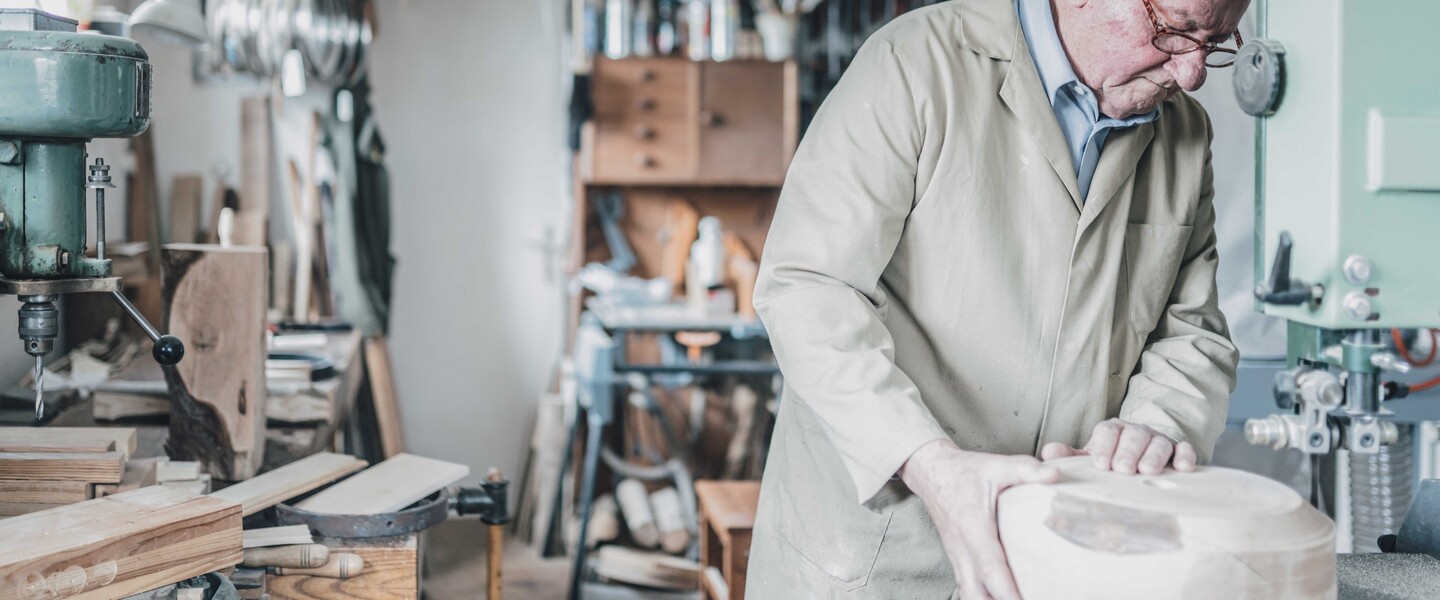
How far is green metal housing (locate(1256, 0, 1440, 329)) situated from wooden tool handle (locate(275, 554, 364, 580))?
120cm

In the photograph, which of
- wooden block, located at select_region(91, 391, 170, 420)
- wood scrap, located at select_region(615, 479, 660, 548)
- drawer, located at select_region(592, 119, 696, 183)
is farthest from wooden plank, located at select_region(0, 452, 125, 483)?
drawer, located at select_region(592, 119, 696, 183)

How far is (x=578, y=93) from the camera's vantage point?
4352 mm

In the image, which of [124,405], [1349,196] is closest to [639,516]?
[124,405]

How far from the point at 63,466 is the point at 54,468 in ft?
0.04

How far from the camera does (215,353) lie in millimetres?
1802

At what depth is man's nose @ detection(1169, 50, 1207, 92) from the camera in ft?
4.25

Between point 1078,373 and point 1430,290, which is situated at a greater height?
point 1430,290

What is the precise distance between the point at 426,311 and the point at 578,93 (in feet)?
3.88

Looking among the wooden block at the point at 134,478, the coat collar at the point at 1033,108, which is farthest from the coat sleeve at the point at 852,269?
the wooden block at the point at 134,478

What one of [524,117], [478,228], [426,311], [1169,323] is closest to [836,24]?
[524,117]

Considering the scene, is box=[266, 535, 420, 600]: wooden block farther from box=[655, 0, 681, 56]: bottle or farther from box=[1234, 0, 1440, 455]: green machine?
box=[655, 0, 681, 56]: bottle

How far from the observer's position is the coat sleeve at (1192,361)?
1.39 meters

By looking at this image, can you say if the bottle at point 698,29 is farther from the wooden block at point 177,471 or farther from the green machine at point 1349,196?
the green machine at point 1349,196

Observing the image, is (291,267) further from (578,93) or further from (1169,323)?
(1169,323)
